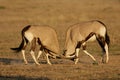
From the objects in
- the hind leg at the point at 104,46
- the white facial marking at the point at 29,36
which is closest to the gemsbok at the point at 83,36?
the hind leg at the point at 104,46

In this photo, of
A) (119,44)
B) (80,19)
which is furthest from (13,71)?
(80,19)

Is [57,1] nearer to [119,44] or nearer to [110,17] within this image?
[110,17]

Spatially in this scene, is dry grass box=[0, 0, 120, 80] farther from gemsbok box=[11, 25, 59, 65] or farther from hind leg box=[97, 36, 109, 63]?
gemsbok box=[11, 25, 59, 65]

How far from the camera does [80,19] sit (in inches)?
1535

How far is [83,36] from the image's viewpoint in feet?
56.1

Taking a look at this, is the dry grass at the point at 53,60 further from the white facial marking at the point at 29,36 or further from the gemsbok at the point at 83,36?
the white facial marking at the point at 29,36

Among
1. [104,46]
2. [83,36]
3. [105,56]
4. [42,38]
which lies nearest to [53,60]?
[42,38]

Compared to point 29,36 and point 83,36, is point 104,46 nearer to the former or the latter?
point 83,36

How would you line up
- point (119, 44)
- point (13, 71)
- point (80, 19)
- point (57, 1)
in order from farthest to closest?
point (57, 1) < point (80, 19) < point (119, 44) < point (13, 71)

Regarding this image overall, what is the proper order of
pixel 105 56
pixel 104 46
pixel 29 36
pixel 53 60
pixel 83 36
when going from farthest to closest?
pixel 53 60 < pixel 105 56 < pixel 104 46 < pixel 83 36 < pixel 29 36

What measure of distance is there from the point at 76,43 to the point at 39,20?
2230 cm

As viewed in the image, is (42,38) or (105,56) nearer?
(42,38)

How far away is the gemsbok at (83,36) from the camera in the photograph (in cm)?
1698

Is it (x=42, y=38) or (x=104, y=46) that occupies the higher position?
(x=42, y=38)
